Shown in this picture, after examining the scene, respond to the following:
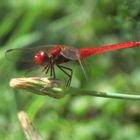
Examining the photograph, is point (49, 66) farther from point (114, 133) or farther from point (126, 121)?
point (126, 121)

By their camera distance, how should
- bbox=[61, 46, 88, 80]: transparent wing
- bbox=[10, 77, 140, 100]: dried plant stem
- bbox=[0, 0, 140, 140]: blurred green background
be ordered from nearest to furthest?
bbox=[10, 77, 140, 100]: dried plant stem → bbox=[61, 46, 88, 80]: transparent wing → bbox=[0, 0, 140, 140]: blurred green background

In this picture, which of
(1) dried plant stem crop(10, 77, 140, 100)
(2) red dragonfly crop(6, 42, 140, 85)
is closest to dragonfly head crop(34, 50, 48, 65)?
(2) red dragonfly crop(6, 42, 140, 85)

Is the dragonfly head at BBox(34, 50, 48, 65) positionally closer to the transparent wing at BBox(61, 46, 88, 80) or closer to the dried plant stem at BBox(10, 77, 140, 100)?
the transparent wing at BBox(61, 46, 88, 80)

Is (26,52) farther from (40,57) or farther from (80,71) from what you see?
(80,71)

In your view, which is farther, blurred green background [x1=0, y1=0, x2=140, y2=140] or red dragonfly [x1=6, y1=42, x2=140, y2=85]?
blurred green background [x1=0, y1=0, x2=140, y2=140]

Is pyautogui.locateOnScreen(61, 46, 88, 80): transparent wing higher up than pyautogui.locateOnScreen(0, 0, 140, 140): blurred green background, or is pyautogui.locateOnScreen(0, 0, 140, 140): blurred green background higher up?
pyautogui.locateOnScreen(61, 46, 88, 80): transparent wing

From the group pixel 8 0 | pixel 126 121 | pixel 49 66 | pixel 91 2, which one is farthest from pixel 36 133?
pixel 8 0

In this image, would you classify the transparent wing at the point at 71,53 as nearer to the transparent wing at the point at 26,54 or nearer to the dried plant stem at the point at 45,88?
the transparent wing at the point at 26,54

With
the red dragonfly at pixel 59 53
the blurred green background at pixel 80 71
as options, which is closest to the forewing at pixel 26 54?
the red dragonfly at pixel 59 53
